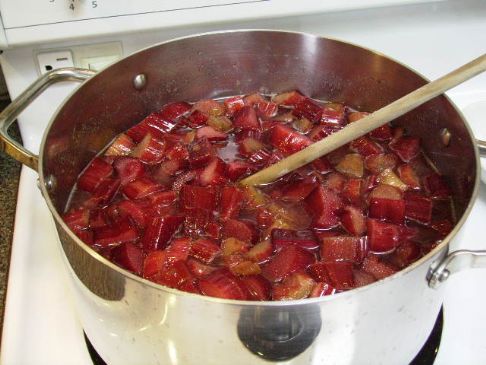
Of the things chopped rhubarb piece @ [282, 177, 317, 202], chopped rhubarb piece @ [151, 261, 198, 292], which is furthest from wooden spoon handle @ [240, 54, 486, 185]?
chopped rhubarb piece @ [151, 261, 198, 292]

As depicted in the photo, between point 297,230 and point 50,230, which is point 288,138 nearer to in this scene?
point 297,230

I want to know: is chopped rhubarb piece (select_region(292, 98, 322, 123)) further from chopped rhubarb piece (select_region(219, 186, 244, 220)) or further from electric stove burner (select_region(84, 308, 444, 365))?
electric stove burner (select_region(84, 308, 444, 365))

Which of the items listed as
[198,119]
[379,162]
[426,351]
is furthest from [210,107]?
[426,351]

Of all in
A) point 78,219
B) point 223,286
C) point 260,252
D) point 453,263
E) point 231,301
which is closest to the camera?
point 231,301

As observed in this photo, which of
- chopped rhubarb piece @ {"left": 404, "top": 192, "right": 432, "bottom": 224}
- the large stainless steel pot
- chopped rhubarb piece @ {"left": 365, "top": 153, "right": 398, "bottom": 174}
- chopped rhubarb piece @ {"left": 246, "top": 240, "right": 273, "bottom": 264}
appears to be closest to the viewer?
the large stainless steel pot

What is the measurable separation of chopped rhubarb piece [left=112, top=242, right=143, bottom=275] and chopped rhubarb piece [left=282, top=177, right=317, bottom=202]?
11.5 inches

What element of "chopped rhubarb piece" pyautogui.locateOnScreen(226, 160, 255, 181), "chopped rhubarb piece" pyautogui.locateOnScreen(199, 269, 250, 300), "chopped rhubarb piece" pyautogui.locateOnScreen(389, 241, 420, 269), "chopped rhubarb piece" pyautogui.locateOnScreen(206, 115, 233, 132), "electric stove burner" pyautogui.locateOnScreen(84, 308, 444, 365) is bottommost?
"electric stove burner" pyautogui.locateOnScreen(84, 308, 444, 365)

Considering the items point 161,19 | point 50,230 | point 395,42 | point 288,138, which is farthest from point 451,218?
point 50,230

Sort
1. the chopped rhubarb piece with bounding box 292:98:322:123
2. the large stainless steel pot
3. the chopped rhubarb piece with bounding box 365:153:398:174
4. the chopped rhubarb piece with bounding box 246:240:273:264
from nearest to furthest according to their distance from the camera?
the large stainless steel pot
the chopped rhubarb piece with bounding box 246:240:273:264
the chopped rhubarb piece with bounding box 365:153:398:174
the chopped rhubarb piece with bounding box 292:98:322:123

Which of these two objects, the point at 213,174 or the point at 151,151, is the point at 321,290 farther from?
the point at 151,151

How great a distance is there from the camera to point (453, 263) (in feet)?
2.34

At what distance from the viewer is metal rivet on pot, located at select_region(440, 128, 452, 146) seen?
1.06 metres

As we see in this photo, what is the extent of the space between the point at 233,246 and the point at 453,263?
14.4 inches

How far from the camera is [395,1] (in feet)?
3.83
